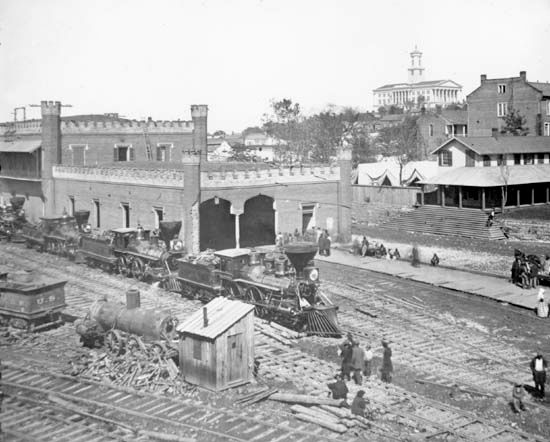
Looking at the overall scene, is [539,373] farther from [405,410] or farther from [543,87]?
[543,87]

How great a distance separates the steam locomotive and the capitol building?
15104 cm

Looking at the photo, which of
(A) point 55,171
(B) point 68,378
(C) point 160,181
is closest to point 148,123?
(A) point 55,171

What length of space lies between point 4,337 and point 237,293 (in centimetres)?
812

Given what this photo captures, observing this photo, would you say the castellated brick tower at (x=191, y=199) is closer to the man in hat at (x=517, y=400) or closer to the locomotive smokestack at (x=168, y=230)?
the locomotive smokestack at (x=168, y=230)

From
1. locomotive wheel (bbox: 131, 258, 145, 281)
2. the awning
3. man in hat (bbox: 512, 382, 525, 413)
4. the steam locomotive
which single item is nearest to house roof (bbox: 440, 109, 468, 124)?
the awning

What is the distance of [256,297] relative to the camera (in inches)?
906

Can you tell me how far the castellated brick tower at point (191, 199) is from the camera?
1326 inches

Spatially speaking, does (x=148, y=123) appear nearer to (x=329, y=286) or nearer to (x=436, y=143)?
(x=329, y=286)

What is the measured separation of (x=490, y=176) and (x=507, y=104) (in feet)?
69.1

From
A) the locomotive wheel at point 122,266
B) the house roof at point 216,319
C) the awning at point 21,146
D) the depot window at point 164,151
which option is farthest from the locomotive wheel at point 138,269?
the depot window at point 164,151

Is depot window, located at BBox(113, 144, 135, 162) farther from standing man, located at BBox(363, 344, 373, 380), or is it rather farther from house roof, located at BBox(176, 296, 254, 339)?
standing man, located at BBox(363, 344, 373, 380)

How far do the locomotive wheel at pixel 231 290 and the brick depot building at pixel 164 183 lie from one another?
33.5ft

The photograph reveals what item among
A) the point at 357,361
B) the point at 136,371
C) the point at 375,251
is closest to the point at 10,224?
the point at 375,251

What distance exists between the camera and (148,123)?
52.0 m
